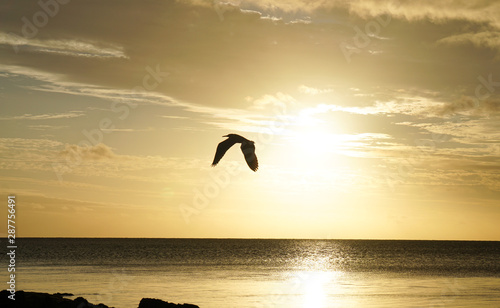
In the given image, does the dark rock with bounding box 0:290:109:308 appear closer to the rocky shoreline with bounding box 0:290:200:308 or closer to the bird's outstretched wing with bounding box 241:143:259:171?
the rocky shoreline with bounding box 0:290:200:308

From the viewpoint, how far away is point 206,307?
3134 centimetres

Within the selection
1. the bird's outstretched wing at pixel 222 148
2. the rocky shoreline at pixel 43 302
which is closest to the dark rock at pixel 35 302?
the rocky shoreline at pixel 43 302

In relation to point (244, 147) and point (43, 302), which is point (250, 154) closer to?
point (244, 147)

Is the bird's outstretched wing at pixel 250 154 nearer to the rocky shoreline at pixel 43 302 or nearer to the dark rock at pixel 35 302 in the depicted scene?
the rocky shoreline at pixel 43 302

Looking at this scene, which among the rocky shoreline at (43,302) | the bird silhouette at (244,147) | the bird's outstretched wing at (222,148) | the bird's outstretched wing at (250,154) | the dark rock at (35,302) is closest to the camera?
the bird's outstretched wing at (222,148)

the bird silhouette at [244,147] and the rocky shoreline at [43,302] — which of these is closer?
the bird silhouette at [244,147]

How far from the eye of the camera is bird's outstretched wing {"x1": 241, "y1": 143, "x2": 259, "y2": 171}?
15.6 m

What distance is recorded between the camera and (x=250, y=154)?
51.6 ft

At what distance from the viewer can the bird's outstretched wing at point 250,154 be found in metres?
15.6

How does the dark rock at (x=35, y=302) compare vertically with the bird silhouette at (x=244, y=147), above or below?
below

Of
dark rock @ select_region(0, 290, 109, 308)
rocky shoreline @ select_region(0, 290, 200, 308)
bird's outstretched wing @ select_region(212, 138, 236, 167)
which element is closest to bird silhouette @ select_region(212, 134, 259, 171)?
bird's outstretched wing @ select_region(212, 138, 236, 167)

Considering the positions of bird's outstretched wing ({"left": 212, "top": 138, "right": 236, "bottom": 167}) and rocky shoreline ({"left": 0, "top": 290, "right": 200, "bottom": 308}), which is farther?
rocky shoreline ({"left": 0, "top": 290, "right": 200, "bottom": 308})

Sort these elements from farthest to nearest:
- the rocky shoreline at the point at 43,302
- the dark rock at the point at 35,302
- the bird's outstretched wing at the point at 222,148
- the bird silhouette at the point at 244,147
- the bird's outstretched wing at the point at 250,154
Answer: the rocky shoreline at the point at 43,302 < the dark rock at the point at 35,302 < the bird's outstretched wing at the point at 250,154 < the bird silhouette at the point at 244,147 < the bird's outstretched wing at the point at 222,148

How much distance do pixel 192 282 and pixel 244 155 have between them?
30404 millimetres
